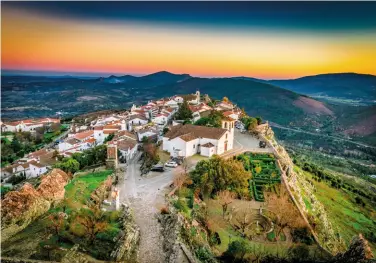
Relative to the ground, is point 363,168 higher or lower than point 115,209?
lower

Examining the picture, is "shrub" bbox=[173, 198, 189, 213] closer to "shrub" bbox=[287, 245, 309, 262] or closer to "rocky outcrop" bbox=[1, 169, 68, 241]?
"shrub" bbox=[287, 245, 309, 262]

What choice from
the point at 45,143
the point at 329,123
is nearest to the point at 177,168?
the point at 45,143

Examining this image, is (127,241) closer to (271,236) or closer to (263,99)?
(271,236)

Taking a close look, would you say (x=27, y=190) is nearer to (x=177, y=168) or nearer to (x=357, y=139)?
(x=177, y=168)

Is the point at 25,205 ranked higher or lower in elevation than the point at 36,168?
higher

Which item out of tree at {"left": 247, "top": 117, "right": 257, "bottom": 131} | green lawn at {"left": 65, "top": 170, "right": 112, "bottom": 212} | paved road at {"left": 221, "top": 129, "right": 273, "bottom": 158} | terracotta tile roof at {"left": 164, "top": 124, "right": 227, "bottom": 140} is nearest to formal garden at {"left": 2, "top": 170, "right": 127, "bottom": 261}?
green lawn at {"left": 65, "top": 170, "right": 112, "bottom": 212}

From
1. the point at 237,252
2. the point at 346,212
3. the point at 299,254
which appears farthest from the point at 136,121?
the point at 299,254
